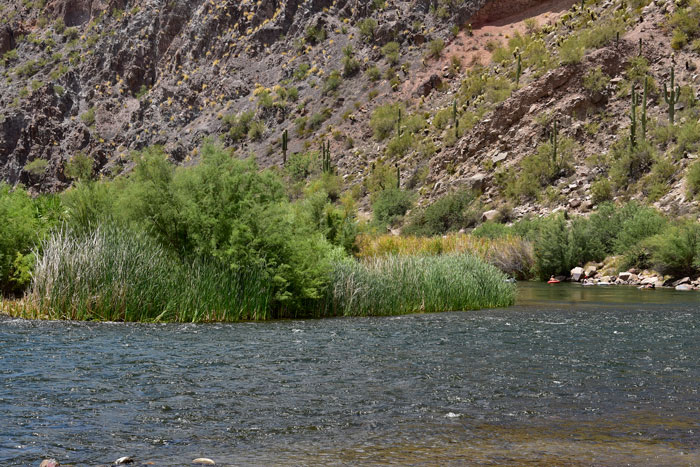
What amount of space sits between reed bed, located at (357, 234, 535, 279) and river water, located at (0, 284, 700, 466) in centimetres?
1665

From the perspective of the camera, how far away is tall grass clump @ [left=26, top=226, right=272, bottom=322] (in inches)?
724

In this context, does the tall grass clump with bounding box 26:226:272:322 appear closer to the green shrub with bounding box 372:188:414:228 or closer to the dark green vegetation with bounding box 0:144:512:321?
the dark green vegetation with bounding box 0:144:512:321

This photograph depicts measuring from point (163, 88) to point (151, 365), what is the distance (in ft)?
276

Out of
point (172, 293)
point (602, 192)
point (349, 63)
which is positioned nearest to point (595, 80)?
point (602, 192)

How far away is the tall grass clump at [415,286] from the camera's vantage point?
22.0m

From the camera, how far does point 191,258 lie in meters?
20.3

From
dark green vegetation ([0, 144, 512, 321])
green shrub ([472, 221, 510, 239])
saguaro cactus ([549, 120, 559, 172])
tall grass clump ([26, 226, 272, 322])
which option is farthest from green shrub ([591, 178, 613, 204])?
tall grass clump ([26, 226, 272, 322])

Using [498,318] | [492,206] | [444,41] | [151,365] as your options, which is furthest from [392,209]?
[151,365]

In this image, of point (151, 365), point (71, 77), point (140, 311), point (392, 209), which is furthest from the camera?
point (71, 77)

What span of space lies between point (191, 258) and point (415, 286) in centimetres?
692

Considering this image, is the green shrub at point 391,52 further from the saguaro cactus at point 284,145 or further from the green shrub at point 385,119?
the saguaro cactus at point 284,145

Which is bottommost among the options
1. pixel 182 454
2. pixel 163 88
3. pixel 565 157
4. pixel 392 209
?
pixel 182 454

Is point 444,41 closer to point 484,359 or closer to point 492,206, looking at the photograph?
point 492,206

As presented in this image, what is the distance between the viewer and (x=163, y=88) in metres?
92.3
